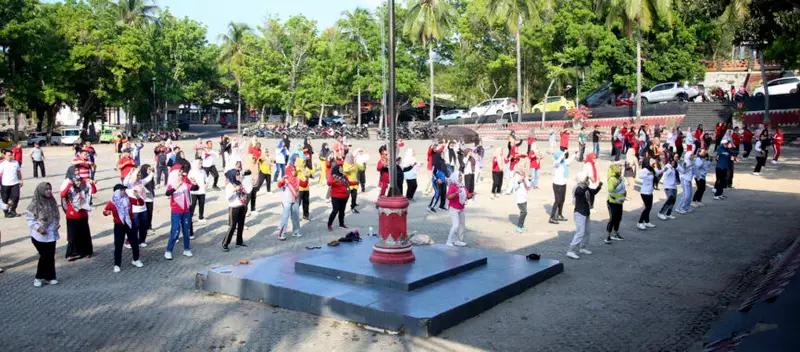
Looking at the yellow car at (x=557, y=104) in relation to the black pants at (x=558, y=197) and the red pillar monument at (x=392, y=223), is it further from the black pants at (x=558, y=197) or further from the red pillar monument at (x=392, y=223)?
the red pillar monument at (x=392, y=223)

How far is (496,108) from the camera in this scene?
53.2 metres

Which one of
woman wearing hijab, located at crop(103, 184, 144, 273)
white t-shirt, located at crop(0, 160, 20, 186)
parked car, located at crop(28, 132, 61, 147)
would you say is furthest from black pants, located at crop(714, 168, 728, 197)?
parked car, located at crop(28, 132, 61, 147)

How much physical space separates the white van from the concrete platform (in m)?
44.7

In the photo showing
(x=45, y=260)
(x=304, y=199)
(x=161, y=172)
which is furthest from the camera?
(x=161, y=172)

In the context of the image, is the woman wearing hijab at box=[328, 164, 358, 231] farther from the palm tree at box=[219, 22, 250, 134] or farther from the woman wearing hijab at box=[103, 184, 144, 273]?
the palm tree at box=[219, 22, 250, 134]

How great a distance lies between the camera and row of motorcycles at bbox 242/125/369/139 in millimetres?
51438

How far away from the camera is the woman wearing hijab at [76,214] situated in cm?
1146

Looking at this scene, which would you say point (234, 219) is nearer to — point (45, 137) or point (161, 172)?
point (161, 172)

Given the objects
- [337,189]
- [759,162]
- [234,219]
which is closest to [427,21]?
[759,162]

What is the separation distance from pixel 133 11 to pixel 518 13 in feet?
121

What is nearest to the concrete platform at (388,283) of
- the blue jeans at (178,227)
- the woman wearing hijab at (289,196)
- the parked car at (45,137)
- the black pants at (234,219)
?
the black pants at (234,219)

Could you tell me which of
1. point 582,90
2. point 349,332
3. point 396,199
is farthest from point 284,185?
point 582,90

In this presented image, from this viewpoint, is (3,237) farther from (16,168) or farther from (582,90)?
(582,90)

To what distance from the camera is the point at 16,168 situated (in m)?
16.2
